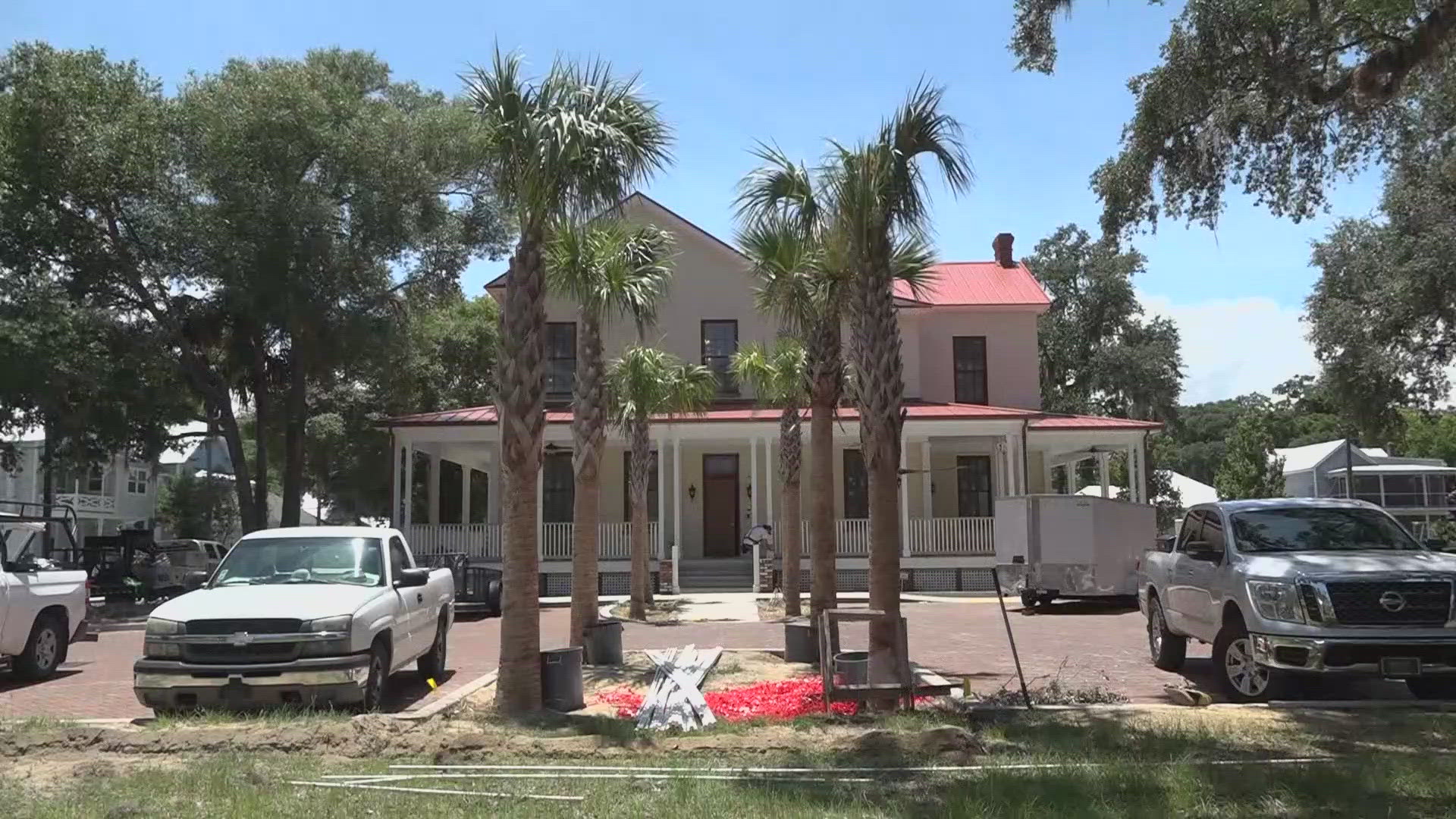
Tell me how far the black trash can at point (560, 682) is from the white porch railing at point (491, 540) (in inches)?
604

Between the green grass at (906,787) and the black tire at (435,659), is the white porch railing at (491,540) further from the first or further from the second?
the green grass at (906,787)

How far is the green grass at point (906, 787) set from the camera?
5.83 meters

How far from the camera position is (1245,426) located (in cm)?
4988

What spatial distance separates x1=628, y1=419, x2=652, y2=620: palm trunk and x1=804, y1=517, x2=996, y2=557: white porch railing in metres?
6.71

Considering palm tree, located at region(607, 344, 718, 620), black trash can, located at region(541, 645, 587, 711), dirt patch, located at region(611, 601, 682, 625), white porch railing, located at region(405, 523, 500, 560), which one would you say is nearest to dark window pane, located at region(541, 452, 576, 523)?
white porch railing, located at region(405, 523, 500, 560)

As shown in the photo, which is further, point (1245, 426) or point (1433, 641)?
point (1245, 426)

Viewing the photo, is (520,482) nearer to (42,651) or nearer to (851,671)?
(851,671)

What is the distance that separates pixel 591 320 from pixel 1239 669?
823 centimetres

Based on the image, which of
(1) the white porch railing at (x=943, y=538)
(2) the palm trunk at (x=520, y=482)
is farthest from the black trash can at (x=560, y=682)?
(1) the white porch railing at (x=943, y=538)

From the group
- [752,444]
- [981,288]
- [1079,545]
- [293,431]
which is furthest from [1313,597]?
[293,431]

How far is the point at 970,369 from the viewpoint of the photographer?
98.3ft

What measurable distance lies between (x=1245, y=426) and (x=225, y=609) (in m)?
48.8

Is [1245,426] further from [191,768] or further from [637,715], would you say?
[191,768]

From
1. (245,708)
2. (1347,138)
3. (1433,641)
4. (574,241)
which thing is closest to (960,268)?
(1347,138)
